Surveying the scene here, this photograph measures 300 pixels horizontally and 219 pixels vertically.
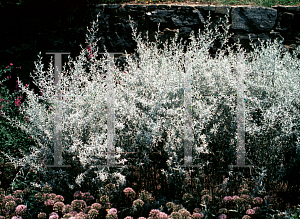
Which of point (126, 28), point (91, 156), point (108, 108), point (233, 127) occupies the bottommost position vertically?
point (91, 156)

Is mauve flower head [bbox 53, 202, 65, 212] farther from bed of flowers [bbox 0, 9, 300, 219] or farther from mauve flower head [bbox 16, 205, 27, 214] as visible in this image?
mauve flower head [bbox 16, 205, 27, 214]

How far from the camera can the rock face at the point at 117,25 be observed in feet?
16.5

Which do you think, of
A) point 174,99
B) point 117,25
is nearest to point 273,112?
point 174,99

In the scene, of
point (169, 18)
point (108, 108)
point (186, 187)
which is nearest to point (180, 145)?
point (186, 187)

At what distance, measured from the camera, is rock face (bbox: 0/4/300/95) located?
5.04 meters

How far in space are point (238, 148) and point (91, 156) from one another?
4.77 ft

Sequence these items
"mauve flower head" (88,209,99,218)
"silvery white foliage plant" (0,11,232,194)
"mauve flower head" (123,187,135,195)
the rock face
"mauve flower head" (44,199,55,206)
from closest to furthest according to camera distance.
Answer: "mauve flower head" (88,209,99,218), "mauve flower head" (44,199,55,206), "mauve flower head" (123,187,135,195), "silvery white foliage plant" (0,11,232,194), the rock face

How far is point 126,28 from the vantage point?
5.09 meters

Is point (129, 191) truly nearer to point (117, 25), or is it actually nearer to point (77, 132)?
point (77, 132)

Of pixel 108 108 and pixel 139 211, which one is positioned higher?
pixel 108 108

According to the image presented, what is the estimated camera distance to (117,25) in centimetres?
508

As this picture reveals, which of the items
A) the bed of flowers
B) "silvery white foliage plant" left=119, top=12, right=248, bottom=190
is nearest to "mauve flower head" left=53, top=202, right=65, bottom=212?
the bed of flowers

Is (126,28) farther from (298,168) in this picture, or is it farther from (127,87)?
(298,168)

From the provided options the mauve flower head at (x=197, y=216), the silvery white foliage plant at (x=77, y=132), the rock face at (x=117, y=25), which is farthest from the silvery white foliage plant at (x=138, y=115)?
the rock face at (x=117, y=25)
